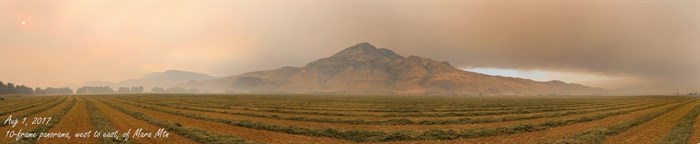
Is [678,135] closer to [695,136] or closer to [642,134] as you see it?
[695,136]

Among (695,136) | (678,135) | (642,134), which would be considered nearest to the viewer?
(695,136)

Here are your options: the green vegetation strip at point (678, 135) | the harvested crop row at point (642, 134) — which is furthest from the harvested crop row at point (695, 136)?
the harvested crop row at point (642, 134)

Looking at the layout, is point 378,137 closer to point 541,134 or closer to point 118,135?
point 541,134

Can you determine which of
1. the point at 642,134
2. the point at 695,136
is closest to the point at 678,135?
the point at 695,136

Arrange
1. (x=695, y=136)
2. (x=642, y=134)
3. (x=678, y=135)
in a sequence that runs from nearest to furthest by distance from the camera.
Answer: (x=695, y=136)
(x=678, y=135)
(x=642, y=134)

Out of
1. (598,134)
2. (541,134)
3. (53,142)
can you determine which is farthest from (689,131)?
(53,142)

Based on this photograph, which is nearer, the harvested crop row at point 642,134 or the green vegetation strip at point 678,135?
the green vegetation strip at point 678,135

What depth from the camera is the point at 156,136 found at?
1054 inches

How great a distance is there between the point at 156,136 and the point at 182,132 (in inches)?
91.3

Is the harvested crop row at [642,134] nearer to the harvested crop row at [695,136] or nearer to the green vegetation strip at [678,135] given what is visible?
the green vegetation strip at [678,135]

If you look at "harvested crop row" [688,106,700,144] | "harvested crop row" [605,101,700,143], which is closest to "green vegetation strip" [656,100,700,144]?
"harvested crop row" [688,106,700,144]

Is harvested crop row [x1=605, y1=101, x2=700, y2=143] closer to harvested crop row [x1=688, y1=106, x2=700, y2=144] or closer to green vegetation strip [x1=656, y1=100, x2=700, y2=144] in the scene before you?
green vegetation strip [x1=656, y1=100, x2=700, y2=144]

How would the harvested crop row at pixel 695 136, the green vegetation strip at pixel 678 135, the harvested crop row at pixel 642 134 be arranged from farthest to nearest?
1. the harvested crop row at pixel 642 134
2. the green vegetation strip at pixel 678 135
3. the harvested crop row at pixel 695 136

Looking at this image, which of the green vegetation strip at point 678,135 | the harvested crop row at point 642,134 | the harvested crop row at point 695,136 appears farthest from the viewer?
the harvested crop row at point 642,134
